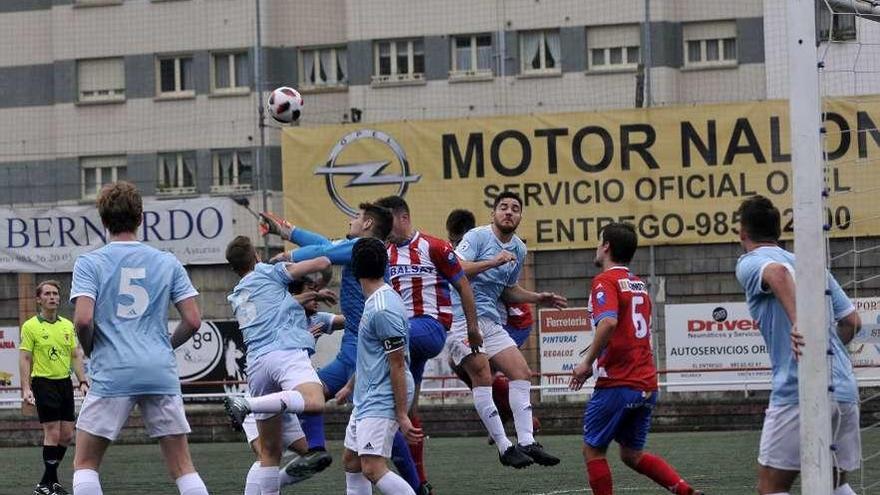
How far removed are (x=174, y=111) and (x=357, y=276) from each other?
3408cm

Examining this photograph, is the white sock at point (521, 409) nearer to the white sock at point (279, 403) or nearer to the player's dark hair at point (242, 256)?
the player's dark hair at point (242, 256)

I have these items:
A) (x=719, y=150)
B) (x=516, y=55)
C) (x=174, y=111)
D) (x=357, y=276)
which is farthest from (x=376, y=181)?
(x=357, y=276)

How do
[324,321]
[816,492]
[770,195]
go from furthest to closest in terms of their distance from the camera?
[770,195], [324,321], [816,492]

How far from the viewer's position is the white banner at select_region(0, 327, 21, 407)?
89.9 ft

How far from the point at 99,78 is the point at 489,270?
102ft

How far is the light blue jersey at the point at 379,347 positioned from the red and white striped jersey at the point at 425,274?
6.84 ft

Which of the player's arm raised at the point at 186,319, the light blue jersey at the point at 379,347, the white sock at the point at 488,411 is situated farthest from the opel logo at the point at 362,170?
A: the player's arm raised at the point at 186,319

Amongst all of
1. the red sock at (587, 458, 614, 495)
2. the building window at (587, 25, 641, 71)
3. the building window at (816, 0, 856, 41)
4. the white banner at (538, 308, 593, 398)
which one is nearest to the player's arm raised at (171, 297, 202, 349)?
the red sock at (587, 458, 614, 495)

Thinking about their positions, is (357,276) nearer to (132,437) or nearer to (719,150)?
(132,437)

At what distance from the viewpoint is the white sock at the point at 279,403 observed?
9906 millimetres

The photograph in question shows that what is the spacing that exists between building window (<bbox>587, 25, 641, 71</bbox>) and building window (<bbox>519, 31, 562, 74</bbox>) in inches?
34.4

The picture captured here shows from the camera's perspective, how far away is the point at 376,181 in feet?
92.8

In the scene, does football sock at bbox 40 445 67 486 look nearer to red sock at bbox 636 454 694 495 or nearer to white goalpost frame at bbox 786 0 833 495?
red sock at bbox 636 454 694 495

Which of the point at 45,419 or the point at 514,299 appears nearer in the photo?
the point at 514,299
